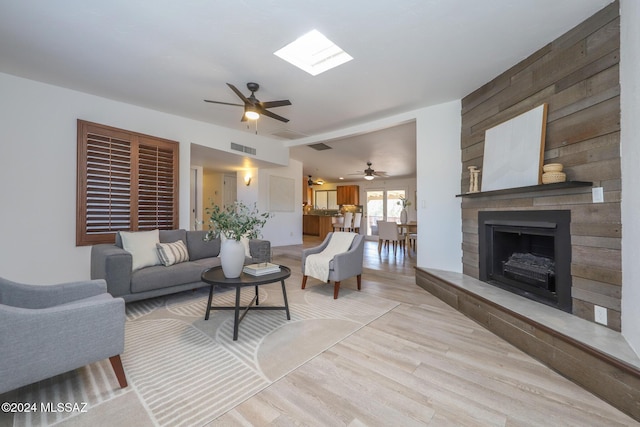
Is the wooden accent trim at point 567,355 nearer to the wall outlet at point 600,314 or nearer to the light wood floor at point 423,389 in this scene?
the light wood floor at point 423,389

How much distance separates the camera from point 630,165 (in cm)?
173

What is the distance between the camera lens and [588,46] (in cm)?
214

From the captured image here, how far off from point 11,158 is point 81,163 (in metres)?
0.61

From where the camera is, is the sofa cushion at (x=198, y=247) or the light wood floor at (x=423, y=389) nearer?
the light wood floor at (x=423, y=389)

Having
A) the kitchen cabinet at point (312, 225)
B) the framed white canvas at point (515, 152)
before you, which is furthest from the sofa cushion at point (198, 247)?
the kitchen cabinet at point (312, 225)

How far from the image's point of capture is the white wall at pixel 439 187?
3.75m

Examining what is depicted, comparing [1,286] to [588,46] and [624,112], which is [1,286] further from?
[588,46]

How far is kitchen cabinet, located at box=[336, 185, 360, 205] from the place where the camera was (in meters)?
11.6

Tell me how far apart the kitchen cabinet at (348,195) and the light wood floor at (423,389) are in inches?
367

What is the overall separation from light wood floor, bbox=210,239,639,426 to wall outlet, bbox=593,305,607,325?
22.6 inches

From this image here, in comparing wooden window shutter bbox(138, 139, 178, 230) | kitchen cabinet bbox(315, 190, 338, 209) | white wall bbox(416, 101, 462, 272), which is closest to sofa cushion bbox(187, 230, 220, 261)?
wooden window shutter bbox(138, 139, 178, 230)

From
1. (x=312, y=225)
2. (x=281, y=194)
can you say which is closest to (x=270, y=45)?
(x=281, y=194)

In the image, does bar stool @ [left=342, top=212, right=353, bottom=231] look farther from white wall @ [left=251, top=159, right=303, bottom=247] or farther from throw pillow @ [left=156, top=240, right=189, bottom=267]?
throw pillow @ [left=156, top=240, right=189, bottom=267]

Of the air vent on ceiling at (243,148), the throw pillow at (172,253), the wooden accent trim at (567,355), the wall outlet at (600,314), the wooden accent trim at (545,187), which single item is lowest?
the wooden accent trim at (567,355)
